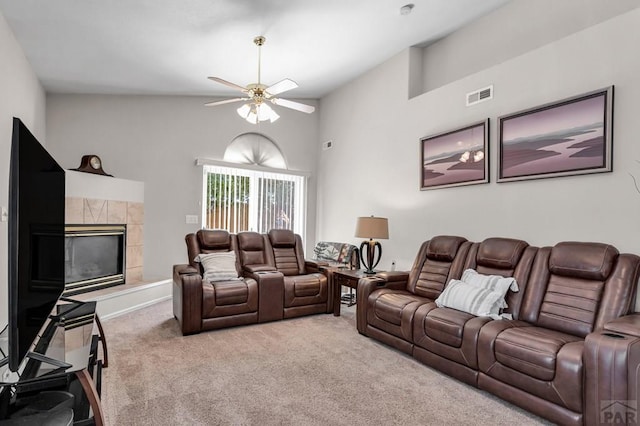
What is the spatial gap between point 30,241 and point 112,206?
3.57 meters

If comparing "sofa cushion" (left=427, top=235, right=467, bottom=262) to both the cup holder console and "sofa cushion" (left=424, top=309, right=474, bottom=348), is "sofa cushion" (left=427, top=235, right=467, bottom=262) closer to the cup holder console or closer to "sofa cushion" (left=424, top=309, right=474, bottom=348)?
"sofa cushion" (left=424, top=309, right=474, bottom=348)

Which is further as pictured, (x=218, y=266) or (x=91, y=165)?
(x=91, y=165)

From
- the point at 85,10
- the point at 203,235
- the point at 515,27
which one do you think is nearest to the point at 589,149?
the point at 515,27

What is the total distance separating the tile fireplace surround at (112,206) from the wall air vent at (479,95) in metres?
4.50

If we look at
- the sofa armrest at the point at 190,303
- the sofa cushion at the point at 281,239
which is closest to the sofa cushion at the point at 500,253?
the sofa cushion at the point at 281,239

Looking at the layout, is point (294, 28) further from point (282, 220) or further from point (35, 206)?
point (282, 220)

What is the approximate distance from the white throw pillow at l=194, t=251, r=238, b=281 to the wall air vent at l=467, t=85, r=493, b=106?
3.24m

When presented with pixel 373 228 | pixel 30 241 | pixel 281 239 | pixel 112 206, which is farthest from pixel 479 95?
pixel 112 206

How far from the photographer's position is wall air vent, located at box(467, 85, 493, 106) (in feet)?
12.1

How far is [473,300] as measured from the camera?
285cm

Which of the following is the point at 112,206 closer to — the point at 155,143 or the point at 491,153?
the point at 155,143

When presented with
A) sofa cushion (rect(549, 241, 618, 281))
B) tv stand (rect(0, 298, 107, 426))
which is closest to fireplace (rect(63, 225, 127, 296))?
tv stand (rect(0, 298, 107, 426))

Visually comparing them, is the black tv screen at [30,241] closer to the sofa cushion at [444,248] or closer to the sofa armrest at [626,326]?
the sofa armrest at [626,326]

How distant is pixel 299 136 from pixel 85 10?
391cm
